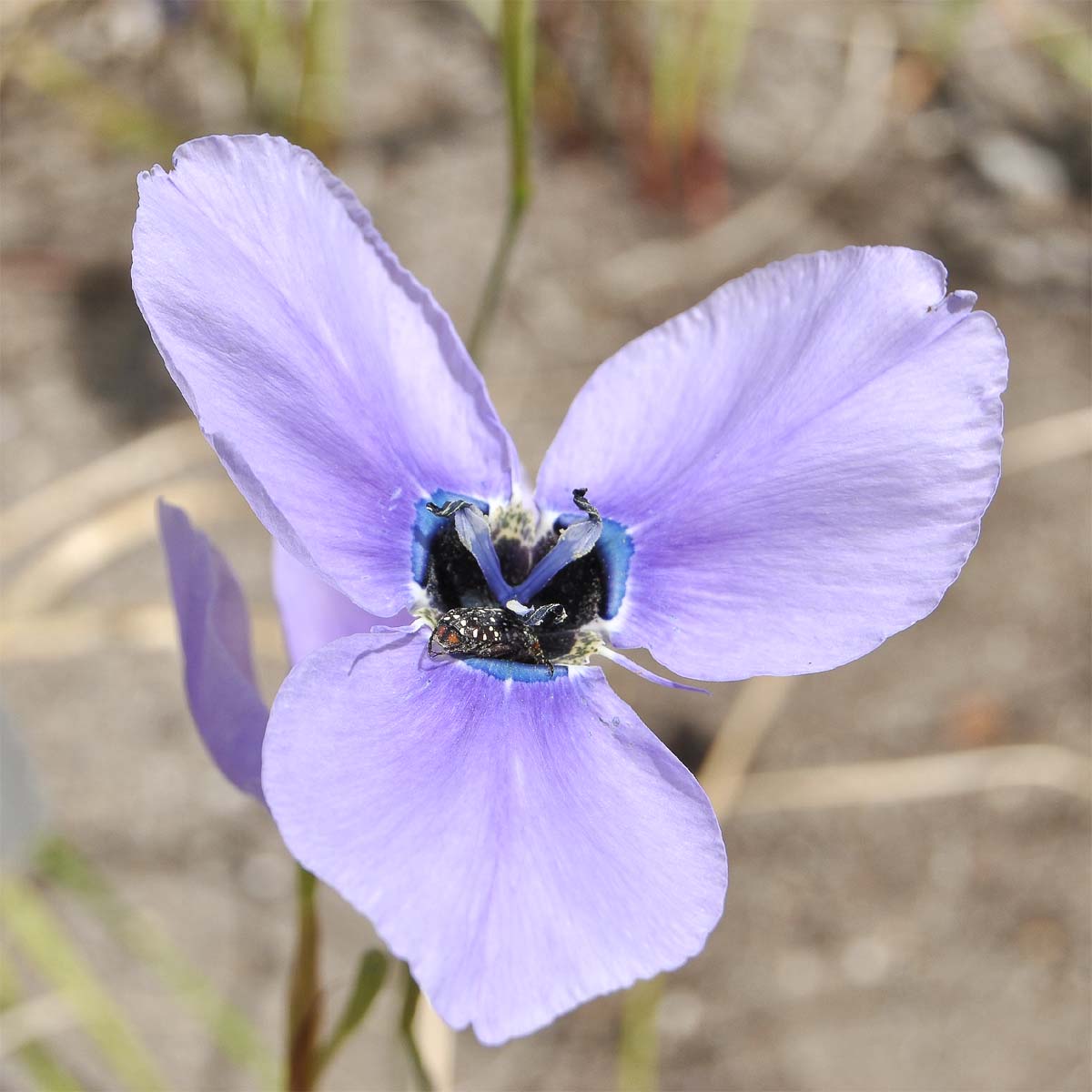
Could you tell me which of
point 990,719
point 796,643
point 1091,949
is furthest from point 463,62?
point 796,643

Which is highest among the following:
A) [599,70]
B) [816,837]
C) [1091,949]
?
[599,70]

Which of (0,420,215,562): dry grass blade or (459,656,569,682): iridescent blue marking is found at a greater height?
(459,656,569,682): iridescent blue marking

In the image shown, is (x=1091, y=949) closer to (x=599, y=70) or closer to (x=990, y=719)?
(x=990, y=719)

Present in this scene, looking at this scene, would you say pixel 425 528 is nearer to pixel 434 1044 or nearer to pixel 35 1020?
pixel 434 1044

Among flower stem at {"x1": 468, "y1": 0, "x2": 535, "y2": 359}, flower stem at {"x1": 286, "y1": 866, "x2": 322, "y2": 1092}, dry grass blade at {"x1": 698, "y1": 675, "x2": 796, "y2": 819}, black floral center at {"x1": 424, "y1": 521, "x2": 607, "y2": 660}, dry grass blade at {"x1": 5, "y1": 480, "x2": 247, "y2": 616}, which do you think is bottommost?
dry grass blade at {"x1": 698, "y1": 675, "x2": 796, "y2": 819}

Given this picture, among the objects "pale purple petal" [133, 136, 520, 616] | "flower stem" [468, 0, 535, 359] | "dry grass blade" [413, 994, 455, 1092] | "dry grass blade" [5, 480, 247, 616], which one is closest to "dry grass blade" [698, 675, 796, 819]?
"dry grass blade" [413, 994, 455, 1092]

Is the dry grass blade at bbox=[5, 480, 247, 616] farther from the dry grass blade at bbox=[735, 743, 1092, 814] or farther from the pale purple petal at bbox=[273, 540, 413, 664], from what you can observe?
the pale purple petal at bbox=[273, 540, 413, 664]
